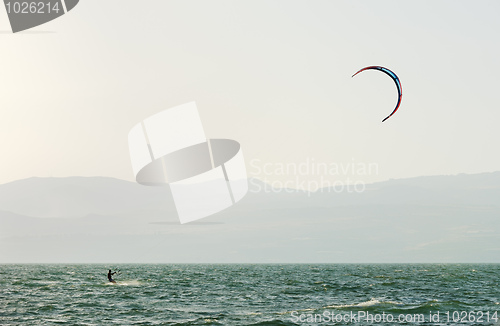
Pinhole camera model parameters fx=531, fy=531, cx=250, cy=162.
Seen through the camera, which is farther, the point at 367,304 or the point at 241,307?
the point at 367,304

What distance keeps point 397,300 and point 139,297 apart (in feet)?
78.3

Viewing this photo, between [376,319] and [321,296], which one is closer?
[376,319]

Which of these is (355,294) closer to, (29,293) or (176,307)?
(176,307)

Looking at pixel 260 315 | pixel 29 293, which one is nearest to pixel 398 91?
pixel 260 315

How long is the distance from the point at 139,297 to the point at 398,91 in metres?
30.2

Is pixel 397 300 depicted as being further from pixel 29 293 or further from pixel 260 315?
pixel 29 293

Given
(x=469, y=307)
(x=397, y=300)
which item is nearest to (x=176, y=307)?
(x=397, y=300)

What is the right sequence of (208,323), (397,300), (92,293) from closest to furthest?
(208,323) → (397,300) → (92,293)

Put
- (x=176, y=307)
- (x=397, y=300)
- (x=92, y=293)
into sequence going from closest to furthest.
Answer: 1. (x=176, y=307)
2. (x=397, y=300)
3. (x=92, y=293)

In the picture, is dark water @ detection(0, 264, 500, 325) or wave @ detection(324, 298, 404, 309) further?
wave @ detection(324, 298, 404, 309)

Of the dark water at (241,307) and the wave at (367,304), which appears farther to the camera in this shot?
the wave at (367,304)

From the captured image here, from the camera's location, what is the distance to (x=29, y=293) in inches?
2217

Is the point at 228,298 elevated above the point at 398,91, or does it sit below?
below

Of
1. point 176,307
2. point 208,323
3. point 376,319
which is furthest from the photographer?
point 176,307
